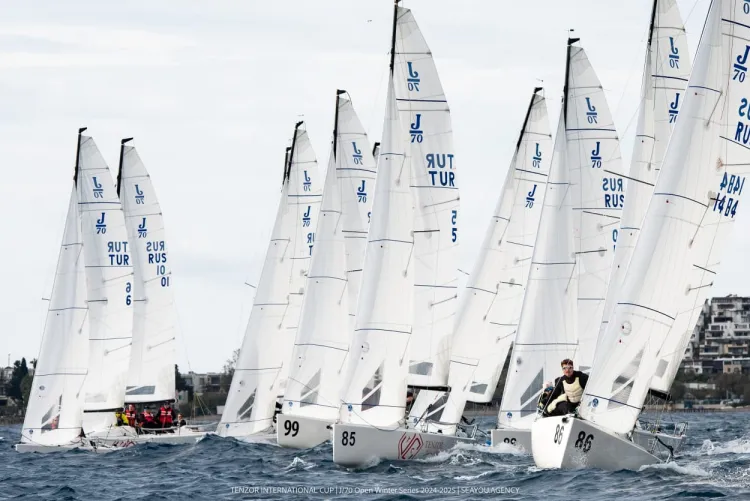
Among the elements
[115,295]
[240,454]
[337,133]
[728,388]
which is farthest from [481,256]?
[728,388]

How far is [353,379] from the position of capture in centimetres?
2864

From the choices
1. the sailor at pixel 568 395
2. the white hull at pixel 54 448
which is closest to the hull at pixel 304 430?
the white hull at pixel 54 448

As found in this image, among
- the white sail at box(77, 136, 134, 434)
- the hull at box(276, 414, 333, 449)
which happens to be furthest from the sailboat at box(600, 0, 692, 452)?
the white sail at box(77, 136, 134, 434)

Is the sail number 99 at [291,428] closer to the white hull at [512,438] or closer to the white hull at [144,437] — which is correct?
the white hull at [512,438]

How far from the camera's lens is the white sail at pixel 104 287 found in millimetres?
39656

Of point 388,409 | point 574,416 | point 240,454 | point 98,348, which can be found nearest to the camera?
point 574,416

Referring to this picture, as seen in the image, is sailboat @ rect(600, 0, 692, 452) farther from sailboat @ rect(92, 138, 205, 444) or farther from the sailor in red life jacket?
sailboat @ rect(92, 138, 205, 444)

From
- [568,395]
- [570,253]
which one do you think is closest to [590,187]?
[570,253]

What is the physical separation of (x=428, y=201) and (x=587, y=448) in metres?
10.4

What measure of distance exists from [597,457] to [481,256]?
12.6 metres

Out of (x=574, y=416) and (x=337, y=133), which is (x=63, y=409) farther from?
(x=574, y=416)

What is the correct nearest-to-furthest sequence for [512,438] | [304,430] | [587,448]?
[587,448]
[512,438]
[304,430]

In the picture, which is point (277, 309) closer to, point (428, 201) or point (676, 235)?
point (428, 201)

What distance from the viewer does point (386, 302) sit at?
29109mm
